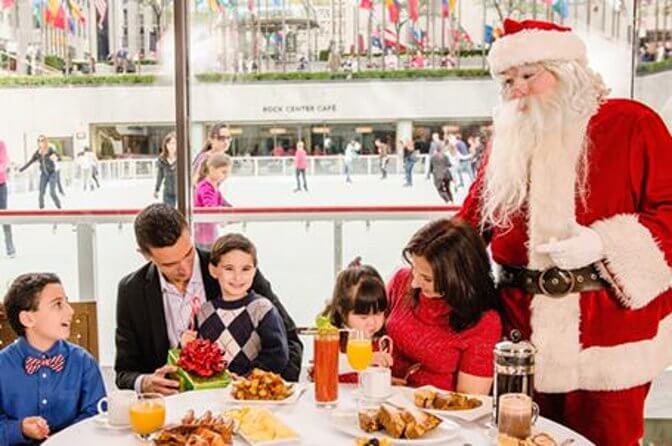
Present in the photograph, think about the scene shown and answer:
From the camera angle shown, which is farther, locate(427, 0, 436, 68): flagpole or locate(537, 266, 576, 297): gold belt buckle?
locate(427, 0, 436, 68): flagpole

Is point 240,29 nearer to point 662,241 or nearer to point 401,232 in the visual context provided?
point 401,232

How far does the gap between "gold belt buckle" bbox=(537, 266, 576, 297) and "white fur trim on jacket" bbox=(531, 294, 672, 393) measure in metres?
0.02

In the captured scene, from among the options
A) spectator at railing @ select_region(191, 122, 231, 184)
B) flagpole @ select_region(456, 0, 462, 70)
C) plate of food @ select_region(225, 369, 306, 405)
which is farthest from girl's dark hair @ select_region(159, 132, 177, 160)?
plate of food @ select_region(225, 369, 306, 405)

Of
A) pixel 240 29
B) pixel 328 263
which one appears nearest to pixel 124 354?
pixel 328 263

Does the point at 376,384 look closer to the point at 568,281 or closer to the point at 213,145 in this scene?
the point at 568,281

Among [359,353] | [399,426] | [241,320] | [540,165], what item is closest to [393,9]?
→ [540,165]

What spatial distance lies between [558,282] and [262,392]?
87 centimetres

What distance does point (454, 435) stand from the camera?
1807 millimetres

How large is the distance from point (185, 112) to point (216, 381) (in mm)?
1722

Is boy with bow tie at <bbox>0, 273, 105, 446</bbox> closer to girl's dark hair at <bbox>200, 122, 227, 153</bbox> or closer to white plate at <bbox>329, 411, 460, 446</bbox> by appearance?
white plate at <bbox>329, 411, 460, 446</bbox>

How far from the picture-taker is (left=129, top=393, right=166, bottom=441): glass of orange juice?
5.91ft

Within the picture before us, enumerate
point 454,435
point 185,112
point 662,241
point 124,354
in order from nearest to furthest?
point 454,435, point 662,241, point 124,354, point 185,112

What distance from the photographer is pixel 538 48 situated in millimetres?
2334

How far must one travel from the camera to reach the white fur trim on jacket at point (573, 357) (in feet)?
Result: 7.48
